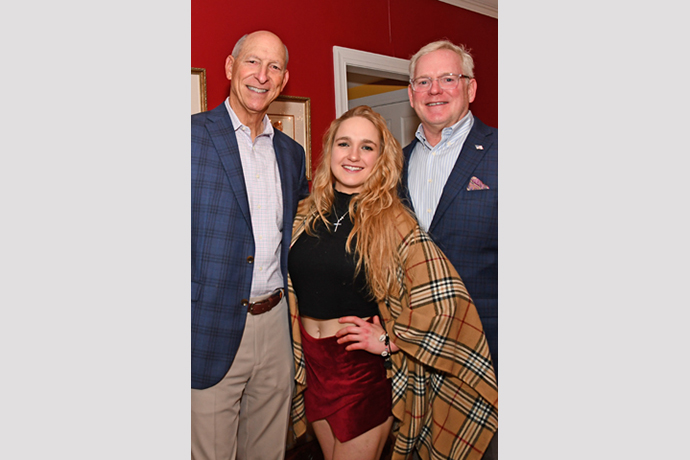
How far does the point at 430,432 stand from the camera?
1.84m

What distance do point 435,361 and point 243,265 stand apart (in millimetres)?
795

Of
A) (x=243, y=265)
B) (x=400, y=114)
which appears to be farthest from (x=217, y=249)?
(x=400, y=114)

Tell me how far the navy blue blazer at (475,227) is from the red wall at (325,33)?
1.18 m

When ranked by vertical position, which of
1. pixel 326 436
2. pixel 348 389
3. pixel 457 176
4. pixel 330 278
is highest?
pixel 457 176

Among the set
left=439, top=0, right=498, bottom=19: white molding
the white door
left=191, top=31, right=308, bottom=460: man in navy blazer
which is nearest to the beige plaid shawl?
left=191, top=31, right=308, bottom=460: man in navy blazer

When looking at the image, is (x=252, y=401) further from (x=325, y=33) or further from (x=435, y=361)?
(x=325, y=33)

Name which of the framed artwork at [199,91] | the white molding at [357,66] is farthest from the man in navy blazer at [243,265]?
the white molding at [357,66]

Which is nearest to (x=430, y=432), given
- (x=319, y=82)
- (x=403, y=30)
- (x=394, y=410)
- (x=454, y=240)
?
(x=394, y=410)

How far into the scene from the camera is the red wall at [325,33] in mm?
2242

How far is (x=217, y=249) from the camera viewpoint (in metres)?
1.69

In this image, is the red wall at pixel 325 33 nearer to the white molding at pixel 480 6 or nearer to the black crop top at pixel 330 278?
the white molding at pixel 480 6

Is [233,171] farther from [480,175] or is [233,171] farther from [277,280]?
[480,175]

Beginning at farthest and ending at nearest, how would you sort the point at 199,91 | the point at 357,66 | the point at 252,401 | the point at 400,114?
the point at 400,114 < the point at 357,66 < the point at 199,91 < the point at 252,401

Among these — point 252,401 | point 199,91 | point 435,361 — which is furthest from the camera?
point 199,91
